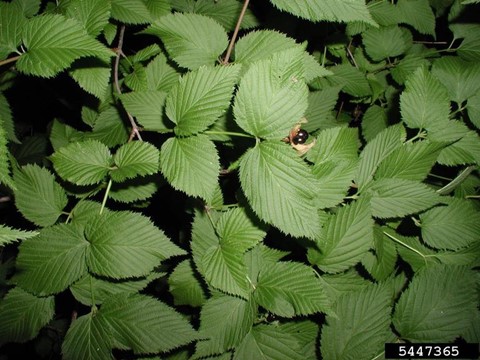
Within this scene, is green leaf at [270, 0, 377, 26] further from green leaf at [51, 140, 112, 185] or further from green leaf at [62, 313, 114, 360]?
green leaf at [62, 313, 114, 360]

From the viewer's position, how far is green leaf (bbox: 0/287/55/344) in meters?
1.09

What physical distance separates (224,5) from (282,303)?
1.30 meters

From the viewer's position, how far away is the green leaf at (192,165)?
35.1 inches

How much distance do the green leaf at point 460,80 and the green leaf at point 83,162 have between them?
1.51m

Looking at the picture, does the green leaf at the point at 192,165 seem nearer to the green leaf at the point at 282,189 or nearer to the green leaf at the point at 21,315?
the green leaf at the point at 282,189

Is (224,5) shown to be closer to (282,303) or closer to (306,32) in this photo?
(306,32)

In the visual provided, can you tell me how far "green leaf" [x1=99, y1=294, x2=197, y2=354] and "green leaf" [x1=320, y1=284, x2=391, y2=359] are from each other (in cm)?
49

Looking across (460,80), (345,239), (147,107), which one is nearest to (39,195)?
(147,107)

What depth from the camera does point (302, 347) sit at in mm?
1267

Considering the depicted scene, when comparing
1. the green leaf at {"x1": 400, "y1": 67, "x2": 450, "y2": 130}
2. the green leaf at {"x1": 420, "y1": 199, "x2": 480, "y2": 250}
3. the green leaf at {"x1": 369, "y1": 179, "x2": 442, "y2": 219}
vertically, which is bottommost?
the green leaf at {"x1": 420, "y1": 199, "x2": 480, "y2": 250}

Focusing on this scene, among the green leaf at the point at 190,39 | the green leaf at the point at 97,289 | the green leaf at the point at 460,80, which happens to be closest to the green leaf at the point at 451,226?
the green leaf at the point at 460,80

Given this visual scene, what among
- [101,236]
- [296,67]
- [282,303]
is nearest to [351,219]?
[282,303]

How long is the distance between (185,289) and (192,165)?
53 cm

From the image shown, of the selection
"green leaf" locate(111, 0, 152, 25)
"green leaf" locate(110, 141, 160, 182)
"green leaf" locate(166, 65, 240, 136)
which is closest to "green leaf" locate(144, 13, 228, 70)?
"green leaf" locate(111, 0, 152, 25)
